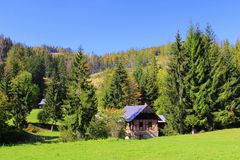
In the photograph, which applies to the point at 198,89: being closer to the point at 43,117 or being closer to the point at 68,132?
the point at 68,132

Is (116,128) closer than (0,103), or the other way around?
(0,103)

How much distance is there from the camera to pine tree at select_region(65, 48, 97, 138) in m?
40.8

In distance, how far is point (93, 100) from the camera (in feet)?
139

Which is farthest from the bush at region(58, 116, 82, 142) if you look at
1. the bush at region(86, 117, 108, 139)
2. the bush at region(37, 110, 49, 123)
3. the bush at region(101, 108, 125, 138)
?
the bush at region(37, 110, 49, 123)

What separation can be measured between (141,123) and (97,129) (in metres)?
16.8

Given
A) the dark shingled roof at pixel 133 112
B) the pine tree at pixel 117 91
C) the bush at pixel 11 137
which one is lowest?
the bush at pixel 11 137

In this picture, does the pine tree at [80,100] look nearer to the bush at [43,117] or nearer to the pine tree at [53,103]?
the pine tree at [53,103]

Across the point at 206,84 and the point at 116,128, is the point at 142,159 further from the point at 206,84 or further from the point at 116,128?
the point at 206,84

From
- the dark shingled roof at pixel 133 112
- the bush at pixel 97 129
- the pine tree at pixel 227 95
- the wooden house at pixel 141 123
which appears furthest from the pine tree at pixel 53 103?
the pine tree at pixel 227 95

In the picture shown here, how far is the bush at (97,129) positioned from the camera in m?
40.4

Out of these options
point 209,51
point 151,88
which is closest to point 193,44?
point 209,51

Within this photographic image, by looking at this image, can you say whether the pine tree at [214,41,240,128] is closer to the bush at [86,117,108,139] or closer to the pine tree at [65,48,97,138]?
the bush at [86,117,108,139]

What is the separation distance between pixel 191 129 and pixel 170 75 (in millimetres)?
8462

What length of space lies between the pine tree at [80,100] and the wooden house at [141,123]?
46.9ft
